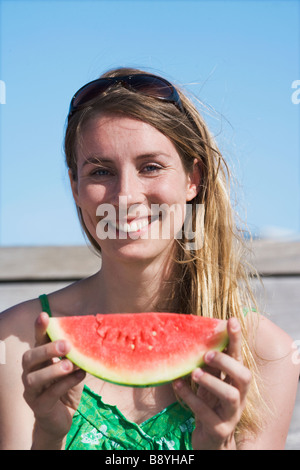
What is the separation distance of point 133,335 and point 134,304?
49cm

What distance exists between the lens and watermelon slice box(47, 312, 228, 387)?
1.80m

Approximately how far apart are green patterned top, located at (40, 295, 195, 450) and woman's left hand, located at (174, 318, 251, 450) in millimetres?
436

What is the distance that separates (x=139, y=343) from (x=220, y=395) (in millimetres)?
441

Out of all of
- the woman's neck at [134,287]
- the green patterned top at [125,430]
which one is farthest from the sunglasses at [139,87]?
the green patterned top at [125,430]

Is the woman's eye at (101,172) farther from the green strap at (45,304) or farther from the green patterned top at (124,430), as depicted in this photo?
the green patterned top at (124,430)

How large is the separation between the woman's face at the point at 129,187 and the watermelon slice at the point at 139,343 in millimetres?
347

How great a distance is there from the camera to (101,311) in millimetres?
2498

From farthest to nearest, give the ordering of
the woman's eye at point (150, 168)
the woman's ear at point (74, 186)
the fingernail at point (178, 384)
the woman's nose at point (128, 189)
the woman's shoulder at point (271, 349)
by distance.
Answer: the woman's ear at point (74, 186)
the woman's shoulder at point (271, 349)
the woman's eye at point (150, 168)
the woman's nose at point (128, 189)
the fingernail at point (178, 384)

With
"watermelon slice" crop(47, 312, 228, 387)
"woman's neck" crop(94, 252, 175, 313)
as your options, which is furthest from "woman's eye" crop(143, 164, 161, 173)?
"watermelon slice" crop(47, 312, 228, 387)

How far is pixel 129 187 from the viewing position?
2.15 meters

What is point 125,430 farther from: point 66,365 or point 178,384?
point 66,365

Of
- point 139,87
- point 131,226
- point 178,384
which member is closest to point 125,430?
point 178,384

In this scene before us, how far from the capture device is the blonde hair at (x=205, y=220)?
7.64 feet
